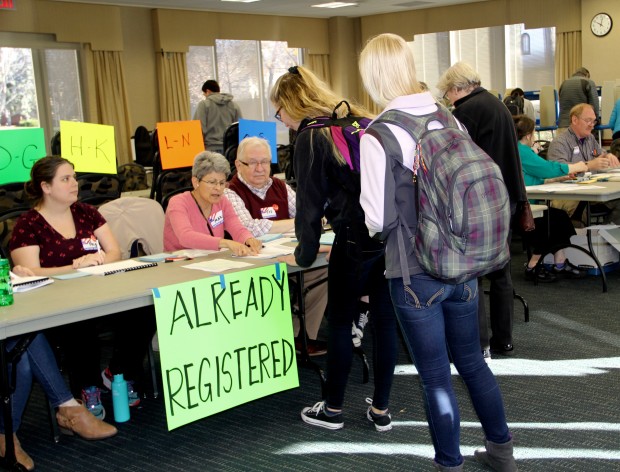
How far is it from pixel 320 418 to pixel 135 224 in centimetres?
140

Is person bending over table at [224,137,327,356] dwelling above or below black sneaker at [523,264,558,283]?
above

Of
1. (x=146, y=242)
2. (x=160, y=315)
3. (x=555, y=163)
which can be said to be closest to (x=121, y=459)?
(x=160, y=315)

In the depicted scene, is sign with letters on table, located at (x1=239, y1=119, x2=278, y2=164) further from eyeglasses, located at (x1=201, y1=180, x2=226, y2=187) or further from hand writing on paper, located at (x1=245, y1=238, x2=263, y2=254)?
hand writing on paper, located at (x1=245, y1=238, x2=263, y2=254)

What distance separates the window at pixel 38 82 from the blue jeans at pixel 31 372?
855cm

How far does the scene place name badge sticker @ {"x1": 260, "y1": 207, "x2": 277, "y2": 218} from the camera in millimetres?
3898

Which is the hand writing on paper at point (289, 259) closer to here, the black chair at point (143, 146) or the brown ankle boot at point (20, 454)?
the brown ankle boot at point (20, 454)

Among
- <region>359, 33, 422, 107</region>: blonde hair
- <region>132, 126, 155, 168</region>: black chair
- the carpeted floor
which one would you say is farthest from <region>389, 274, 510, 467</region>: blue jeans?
<region>132, 126, 155, 168</region>: black chair

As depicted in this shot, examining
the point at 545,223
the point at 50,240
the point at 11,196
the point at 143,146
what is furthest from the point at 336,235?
the point at 143,146

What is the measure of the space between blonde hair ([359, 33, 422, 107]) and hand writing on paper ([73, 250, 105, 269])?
1591mm

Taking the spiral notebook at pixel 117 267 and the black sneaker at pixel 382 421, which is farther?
the spiral notebook at pixel 117 267

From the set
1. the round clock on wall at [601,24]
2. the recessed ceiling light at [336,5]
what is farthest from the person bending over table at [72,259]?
the round clock on wall at [601,24]

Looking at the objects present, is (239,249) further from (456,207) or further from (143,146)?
(143,146)

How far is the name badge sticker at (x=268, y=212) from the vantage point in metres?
3.90

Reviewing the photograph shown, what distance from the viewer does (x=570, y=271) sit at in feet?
17.4
